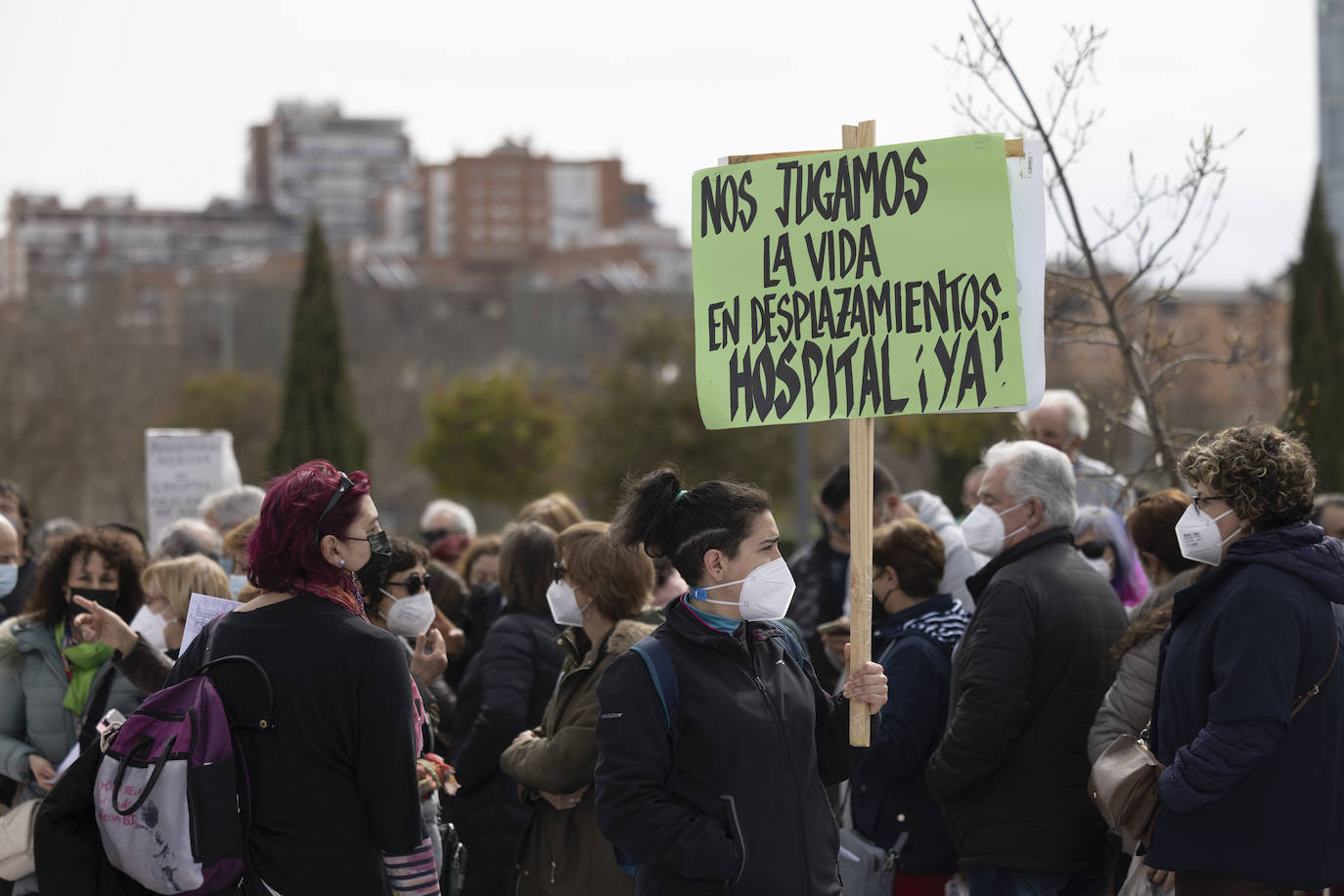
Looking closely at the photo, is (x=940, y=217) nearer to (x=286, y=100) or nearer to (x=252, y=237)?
(x=252, y=237)

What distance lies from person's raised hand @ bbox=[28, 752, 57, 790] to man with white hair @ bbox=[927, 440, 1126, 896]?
2975 millimetres

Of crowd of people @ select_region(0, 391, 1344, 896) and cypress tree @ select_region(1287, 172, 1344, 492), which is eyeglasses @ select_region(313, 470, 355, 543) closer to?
crowd of people @ select_region(0, 391, 1344, 896)

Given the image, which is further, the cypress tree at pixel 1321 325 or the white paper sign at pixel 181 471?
the cypress tree at pixel 1321 325

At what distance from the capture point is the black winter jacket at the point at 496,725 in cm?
497

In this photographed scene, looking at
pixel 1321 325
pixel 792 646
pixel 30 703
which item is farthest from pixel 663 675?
pixel 1321 325

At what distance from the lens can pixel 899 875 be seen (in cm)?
484

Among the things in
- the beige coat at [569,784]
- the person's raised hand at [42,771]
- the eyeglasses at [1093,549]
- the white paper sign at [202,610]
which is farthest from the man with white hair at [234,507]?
the eyeglasses at [1093,549]

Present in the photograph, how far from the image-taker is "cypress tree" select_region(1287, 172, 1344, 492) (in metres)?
21.2

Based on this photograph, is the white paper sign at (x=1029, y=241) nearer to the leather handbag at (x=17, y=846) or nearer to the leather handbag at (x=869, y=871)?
the leather handbag at (x=869, y=871)

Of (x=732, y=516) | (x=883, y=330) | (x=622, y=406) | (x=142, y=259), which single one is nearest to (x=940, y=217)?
(x=883, y=330)

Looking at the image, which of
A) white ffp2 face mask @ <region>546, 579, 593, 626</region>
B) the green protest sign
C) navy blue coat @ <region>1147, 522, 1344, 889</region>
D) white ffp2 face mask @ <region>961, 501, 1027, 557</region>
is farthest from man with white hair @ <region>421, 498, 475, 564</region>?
navy blue coat @ <region>1147, 522, 1344, 889</region>

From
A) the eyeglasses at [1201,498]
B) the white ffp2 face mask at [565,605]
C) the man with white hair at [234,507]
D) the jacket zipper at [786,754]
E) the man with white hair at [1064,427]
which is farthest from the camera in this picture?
the man with white hair at [234,507]

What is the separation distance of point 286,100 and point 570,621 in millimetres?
137363

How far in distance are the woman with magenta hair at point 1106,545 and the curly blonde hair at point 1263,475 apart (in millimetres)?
2085
